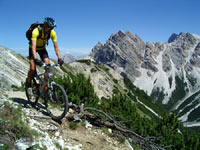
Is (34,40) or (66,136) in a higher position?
(34,40)

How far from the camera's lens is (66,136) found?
767 centimetres

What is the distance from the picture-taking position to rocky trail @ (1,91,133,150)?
6.54 metres

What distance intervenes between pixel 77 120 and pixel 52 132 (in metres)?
1.93

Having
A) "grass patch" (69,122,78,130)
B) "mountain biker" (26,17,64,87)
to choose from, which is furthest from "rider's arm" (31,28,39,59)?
"grass patch" (69,122,78,130)

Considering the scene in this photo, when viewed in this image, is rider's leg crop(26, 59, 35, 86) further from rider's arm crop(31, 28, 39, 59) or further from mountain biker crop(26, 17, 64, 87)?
rider's arm crop(31, 28, 39, 59)

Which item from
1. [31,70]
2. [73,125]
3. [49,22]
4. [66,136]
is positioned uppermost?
[49,22]

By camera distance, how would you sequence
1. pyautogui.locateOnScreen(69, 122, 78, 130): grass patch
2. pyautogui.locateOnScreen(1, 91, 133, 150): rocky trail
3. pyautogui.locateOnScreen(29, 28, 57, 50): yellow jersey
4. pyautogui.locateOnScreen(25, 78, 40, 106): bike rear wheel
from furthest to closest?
pyautogui.locateOnScreen(25, 78, 40, 106): bike rear wheel < pyautogui.locateOnScreen(69, 122, 78, 130): grass patch < pyautogui.locateOnScreen(29, 28, 57, 50): yellow jersey < pyautogui.locateOnScreen(1, 91, 133, 150): rocky trail

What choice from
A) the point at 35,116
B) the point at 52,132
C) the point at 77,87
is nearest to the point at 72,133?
the point at 52,132

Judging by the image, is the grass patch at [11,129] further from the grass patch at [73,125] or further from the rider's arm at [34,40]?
the rider's arm at [34,40]

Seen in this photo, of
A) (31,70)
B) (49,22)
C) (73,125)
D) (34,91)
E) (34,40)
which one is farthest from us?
(34,91)

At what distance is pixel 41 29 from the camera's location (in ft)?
26.6

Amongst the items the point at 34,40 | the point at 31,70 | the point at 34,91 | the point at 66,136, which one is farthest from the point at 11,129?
the point at 34,91

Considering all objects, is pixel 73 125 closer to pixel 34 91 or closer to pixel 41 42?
pixel 34 91

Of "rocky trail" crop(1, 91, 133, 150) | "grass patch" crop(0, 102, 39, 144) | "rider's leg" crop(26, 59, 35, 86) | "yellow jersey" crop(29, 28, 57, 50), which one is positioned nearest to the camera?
"grass patch" crop(0, 102, 39, 144)
